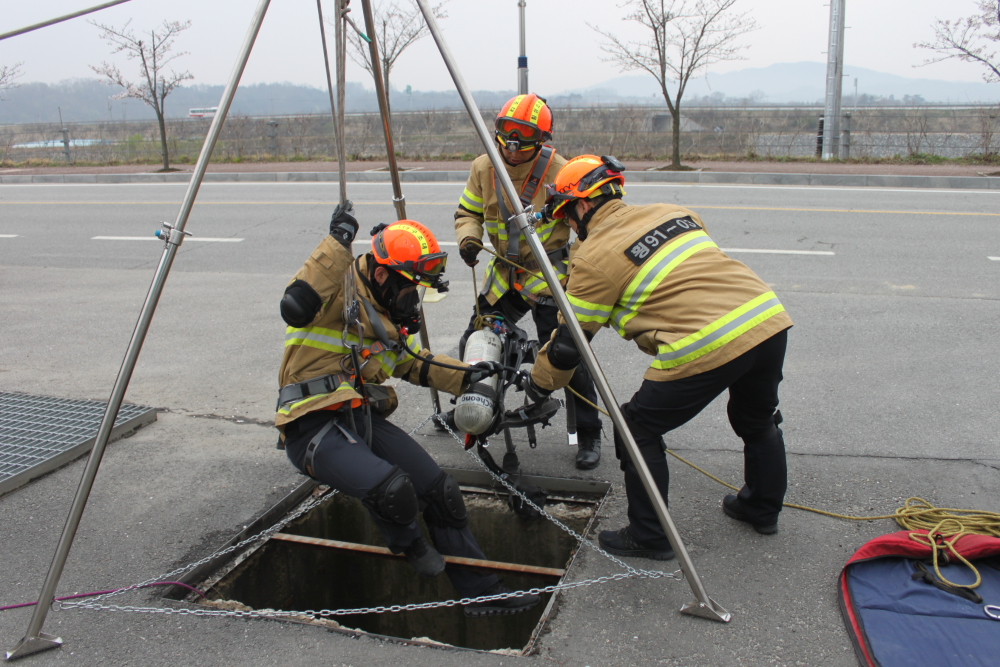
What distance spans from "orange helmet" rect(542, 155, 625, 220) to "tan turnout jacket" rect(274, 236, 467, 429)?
89 centimetres

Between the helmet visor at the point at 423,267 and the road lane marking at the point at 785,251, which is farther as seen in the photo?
the road lane marking at the point at 785,251

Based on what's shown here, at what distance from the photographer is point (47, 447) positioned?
4.20 metres

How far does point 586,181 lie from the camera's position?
300 cm

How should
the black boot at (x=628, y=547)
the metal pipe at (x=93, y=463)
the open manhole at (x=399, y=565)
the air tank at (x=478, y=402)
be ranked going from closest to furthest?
the metal pipe at (x=93, y=463)
the black boot at (x=628, y=547)
the air tank at (x=478, y=402)
the open manhole at (x=399, y=565)

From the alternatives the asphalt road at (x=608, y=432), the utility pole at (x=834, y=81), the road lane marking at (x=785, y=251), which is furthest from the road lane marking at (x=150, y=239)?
the utility pole at (x=834, y=81)

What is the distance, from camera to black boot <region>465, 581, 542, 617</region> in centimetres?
320

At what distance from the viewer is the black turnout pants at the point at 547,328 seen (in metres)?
4.06

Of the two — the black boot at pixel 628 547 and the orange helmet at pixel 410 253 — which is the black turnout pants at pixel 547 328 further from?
A: the black boot at pixel 628 547

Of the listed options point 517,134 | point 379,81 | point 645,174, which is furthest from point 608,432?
point 645,174

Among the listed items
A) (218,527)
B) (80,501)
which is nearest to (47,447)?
(218,527)

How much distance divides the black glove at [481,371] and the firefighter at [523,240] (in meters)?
0.36

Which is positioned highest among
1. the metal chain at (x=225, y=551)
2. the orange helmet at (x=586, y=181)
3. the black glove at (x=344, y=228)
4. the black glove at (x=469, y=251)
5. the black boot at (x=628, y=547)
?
the orange helmet at (x=586, y=181)

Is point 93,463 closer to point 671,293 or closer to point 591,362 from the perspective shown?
point 591,362

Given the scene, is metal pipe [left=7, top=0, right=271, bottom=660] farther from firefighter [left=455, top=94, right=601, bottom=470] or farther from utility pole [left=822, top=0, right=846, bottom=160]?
utility pole [left=822, top=0, right=846, bottom=160]
